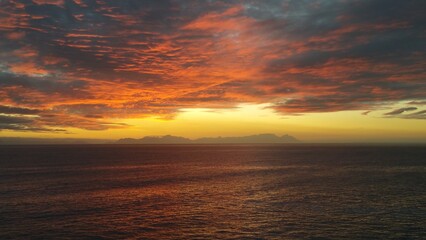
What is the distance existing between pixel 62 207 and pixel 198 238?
87.7ft

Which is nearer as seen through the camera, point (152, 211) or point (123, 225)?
point (123, 225)

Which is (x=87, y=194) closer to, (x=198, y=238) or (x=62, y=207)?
(x=62, y=207)

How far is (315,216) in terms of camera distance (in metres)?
47.8

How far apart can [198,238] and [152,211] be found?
15.8 m

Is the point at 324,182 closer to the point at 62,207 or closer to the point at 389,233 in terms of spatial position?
the point at 389,233

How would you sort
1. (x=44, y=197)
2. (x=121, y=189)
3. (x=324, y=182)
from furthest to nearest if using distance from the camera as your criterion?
(x=324, y=182) → (x=121, y=189) → (x=44, y=197)

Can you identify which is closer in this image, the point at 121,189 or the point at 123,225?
the point at 123,225

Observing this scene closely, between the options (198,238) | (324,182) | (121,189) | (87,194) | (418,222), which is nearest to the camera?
(198,238)

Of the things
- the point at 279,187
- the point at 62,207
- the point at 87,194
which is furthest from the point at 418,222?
the point at 87,194

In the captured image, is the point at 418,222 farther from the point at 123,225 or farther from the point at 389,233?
the point at 123,225

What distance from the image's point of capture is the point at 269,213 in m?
50.4

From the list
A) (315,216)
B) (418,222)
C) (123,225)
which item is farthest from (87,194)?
(418,222)

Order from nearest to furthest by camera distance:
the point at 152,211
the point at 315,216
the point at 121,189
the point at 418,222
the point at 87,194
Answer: the point at 418,222 < the point at 315,216 < the point at 152,211 < the point at 87,194 < the point at 121,189

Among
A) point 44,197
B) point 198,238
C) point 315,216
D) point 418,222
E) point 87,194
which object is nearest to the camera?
point 198,238
